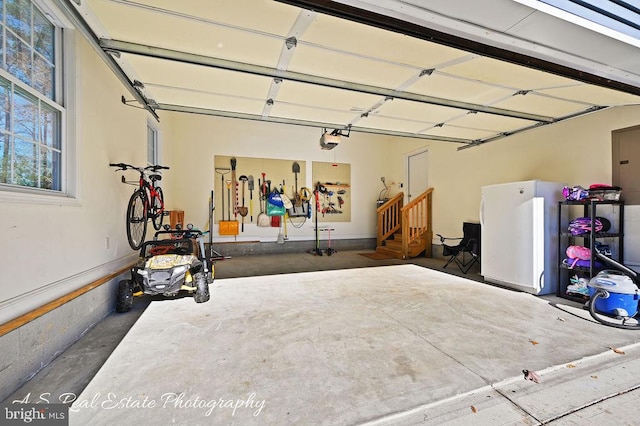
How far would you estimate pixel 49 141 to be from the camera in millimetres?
2328

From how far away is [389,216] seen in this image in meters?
8.22

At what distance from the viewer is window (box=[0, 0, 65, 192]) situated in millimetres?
1896

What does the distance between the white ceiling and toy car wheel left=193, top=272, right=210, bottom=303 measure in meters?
2.32

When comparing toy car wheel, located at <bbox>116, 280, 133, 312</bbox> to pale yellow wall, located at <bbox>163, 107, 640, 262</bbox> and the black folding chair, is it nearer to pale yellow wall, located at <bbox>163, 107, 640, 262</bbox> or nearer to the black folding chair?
pale yellow wall, located at <bbox>163, 107, 640, 262</bbox>

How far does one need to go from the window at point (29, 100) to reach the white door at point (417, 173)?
7223 mm

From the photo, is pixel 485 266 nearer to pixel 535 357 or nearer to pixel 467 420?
pixel 535 357

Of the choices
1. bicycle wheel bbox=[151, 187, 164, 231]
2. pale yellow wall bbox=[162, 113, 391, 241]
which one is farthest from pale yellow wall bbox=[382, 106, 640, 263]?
bicycle wheel bbox=[151, 187, 164, 231]

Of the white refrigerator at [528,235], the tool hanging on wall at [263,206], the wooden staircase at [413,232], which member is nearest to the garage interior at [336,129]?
the white refrigerator at [528,235]

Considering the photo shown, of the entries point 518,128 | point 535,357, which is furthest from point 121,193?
point 518,128

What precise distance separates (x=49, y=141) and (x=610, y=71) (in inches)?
202

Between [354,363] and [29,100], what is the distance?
10.6ft

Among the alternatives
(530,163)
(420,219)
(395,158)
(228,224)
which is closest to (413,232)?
(420,219)

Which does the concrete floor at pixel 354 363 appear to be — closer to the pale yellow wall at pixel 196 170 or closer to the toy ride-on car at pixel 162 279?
the toy ride-on car at pixel 162 279

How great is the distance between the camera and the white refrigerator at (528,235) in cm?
379
